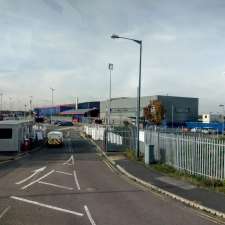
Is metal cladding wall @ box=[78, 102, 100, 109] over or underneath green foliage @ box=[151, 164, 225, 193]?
over

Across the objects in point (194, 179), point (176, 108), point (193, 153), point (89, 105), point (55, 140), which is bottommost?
point (194, 179)

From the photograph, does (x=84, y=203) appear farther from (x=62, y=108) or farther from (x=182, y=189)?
(x=62, y=108)

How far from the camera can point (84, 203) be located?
1188 cm

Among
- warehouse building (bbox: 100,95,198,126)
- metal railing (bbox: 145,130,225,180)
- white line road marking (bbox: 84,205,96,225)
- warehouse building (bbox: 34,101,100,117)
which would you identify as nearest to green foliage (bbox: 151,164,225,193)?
metal railing (bbox: 145,130,225,180)

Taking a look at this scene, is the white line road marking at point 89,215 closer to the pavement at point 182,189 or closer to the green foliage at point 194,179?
the pavement at point 182,189

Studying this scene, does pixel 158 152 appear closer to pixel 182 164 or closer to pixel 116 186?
pixel 182 164

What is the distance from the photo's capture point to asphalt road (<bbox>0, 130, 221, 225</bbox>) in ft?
32.0

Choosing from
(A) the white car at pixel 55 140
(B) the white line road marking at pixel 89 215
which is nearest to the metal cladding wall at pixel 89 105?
(A) the white car at pixel 55 140

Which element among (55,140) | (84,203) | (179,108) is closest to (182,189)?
(84,203)

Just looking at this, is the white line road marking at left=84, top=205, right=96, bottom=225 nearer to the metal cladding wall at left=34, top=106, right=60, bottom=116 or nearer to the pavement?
the pavement

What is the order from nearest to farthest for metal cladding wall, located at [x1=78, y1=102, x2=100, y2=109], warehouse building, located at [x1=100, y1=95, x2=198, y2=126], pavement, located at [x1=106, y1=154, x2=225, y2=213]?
pavement, located at [x1=106, y1=154, x2=225, y2=213], warehouse building, located at [x1=100, y1=95, x2=198, y2=126], metal cladding wall, located at [x1=78, y1=102, x2=100, y2=109]

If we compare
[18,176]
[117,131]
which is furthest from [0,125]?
[18,176]

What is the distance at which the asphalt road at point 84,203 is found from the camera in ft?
32.0

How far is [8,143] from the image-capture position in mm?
33250
